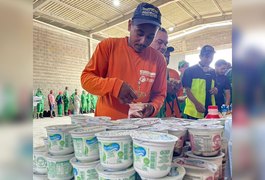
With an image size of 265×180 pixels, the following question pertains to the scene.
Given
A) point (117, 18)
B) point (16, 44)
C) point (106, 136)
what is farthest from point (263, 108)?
point (117, 18)

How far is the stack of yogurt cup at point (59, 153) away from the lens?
2.82 ft

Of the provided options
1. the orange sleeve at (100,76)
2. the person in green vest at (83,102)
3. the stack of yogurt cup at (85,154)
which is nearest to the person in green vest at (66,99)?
the person in green vest at (83,102)

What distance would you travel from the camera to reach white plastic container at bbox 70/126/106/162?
0.84 metres

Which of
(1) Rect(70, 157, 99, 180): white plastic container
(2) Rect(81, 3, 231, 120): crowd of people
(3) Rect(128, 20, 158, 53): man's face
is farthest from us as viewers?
(3) Rect(128, 20, 158, 53): man's face

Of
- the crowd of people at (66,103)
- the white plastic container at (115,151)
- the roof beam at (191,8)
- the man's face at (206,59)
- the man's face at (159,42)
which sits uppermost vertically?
the roof beam at (191,8)

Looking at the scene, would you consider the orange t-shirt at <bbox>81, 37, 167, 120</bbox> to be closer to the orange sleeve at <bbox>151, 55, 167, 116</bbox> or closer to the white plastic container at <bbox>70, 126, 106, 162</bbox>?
the orange sleeve at <bbox>151, 55, 167, 116</bbox>

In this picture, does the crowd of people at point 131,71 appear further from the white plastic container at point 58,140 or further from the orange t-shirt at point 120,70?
the white plastic container at point 58,140

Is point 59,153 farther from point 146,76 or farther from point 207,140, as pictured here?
point 146,76

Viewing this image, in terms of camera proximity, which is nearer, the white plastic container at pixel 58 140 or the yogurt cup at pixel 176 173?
the yogurt cup at pixel 176 173

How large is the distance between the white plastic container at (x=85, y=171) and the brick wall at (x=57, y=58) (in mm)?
7665

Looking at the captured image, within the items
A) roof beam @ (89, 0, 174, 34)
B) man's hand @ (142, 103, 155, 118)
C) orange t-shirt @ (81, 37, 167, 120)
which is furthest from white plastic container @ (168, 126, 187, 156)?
roof beam @ (89, 0, 174, 34)

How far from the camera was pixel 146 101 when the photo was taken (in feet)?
5.86

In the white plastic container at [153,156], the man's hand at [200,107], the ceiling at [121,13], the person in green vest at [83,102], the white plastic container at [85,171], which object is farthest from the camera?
the person in green vest at [83,102]

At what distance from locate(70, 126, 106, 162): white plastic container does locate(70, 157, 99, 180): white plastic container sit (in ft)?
0.09
